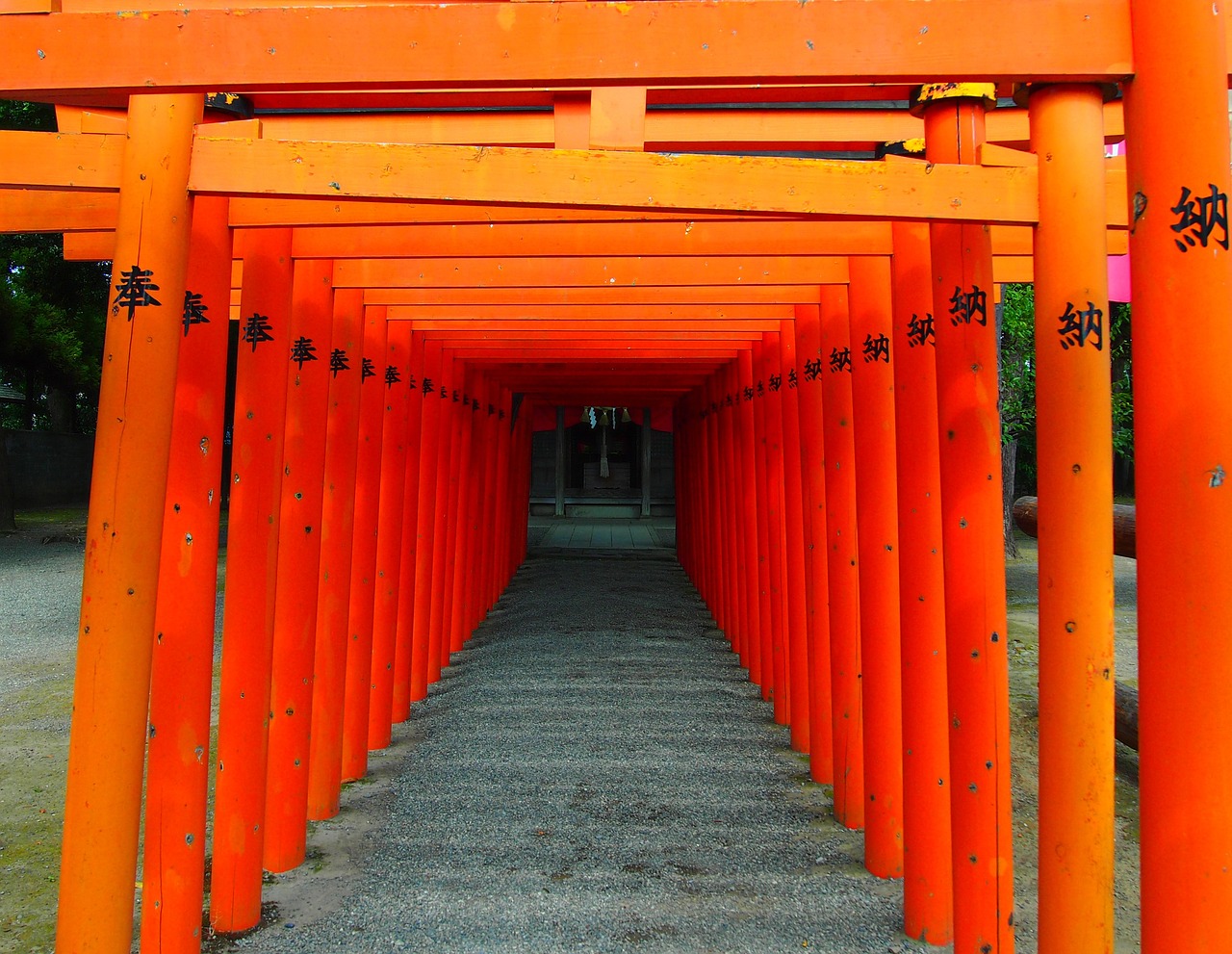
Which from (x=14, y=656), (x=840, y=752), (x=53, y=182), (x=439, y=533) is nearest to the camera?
(x=53, y=182)

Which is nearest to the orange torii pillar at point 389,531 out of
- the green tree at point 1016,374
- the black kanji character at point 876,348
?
the black kanji character at point 876,348

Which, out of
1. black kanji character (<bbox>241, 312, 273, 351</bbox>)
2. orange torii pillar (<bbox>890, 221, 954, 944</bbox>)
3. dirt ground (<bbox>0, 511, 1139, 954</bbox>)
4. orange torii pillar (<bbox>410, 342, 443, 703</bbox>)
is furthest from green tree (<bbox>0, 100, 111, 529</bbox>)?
orange torii pillar (<bbox>890, 221, 954, 944</bbox>)

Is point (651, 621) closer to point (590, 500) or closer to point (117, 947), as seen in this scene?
point (117, 947)

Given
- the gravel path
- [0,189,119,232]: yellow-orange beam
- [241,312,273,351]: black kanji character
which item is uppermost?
[0,189,119,232]: yellow-orange beam

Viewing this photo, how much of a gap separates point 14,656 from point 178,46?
23.1 feet

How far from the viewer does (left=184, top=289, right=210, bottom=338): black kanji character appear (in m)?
2.68

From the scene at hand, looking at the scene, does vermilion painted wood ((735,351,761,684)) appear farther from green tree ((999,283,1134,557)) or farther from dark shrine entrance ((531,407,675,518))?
dark shrine entrance ((531,407,675,518))

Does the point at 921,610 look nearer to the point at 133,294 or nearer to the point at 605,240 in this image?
the point at 605,240

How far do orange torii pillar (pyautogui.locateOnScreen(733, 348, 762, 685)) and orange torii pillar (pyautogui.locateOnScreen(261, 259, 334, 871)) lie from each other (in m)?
3.53

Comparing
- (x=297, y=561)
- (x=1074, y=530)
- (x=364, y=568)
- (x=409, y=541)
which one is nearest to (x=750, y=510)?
(x=409, y=541)

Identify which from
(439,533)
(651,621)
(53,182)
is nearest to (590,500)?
(651,621)

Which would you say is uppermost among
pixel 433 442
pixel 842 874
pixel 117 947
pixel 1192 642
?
pixel 433 442

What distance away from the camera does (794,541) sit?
200 inches

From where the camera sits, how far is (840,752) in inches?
160
